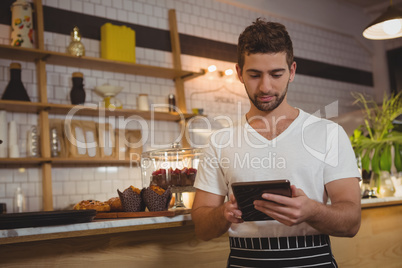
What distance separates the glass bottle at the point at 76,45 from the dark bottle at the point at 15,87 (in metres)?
0.48

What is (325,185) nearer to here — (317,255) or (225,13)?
(317,255)

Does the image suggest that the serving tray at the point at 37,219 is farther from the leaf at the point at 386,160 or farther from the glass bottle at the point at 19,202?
the leaf at the point at 386,160

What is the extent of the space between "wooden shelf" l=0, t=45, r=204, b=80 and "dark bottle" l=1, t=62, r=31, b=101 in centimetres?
13

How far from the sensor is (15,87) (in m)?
3.76

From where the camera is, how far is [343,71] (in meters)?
6.68

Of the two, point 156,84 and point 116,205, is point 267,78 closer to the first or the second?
point 116,205

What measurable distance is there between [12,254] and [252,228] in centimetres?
86

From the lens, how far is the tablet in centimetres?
130

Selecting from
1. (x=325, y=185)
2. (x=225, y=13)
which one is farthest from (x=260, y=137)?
(x=225, y=13)

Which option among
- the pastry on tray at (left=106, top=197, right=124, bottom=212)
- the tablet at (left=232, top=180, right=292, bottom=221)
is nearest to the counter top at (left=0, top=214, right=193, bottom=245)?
the pastry on tray at (left=106, top=197, right=124, bottom=212)

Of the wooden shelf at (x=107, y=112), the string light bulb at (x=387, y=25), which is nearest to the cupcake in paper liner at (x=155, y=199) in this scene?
the wooden shelf at (x=107, y=112)

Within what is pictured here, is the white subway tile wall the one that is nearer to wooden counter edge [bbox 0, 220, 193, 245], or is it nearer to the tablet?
wooden counter edge [bbox 0, 220, 193, 245]

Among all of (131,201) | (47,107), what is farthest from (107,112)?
(131,201)

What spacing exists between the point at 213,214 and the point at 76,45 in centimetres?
293
